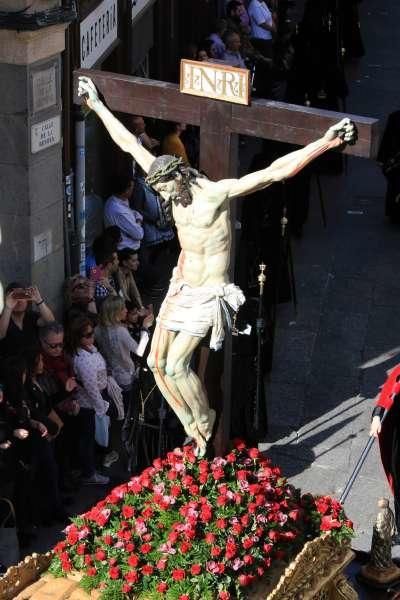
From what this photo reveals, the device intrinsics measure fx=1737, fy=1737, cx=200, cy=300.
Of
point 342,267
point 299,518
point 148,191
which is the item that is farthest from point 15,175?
point 342,267

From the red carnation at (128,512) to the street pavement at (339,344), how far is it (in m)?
3.29

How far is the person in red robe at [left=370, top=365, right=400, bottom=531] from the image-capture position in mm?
11922

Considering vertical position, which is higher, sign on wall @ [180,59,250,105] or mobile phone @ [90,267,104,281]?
sign on wall @ [180,59,250,105]

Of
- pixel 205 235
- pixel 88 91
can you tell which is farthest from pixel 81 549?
pixel 88 91

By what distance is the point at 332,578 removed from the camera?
10.9 metres

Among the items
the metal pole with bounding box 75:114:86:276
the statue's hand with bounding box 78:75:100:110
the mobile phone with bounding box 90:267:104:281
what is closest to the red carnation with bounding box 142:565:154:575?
the statue's hand with bounding box 78:75:100:110

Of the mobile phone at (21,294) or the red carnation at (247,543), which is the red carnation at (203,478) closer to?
the red carnation at (247,543)

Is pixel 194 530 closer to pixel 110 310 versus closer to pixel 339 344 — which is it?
pixel 110 310

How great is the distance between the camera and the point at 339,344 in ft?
56.8

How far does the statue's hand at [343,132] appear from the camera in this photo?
10.1 metres

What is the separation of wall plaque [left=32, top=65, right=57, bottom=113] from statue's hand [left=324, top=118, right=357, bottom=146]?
4.63 meters

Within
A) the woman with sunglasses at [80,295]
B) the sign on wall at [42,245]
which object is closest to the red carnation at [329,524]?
the woman with sunglasses at [80,295]

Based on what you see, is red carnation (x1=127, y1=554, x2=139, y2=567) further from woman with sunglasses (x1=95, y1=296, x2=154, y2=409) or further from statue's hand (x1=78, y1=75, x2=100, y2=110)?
woman with sunglasses (x1=95, y1=296, x2=154, y2=409)

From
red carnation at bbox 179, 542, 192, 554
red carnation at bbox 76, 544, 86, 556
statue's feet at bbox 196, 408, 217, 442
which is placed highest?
statue's feet at bbox 196, 408, 217, 442
